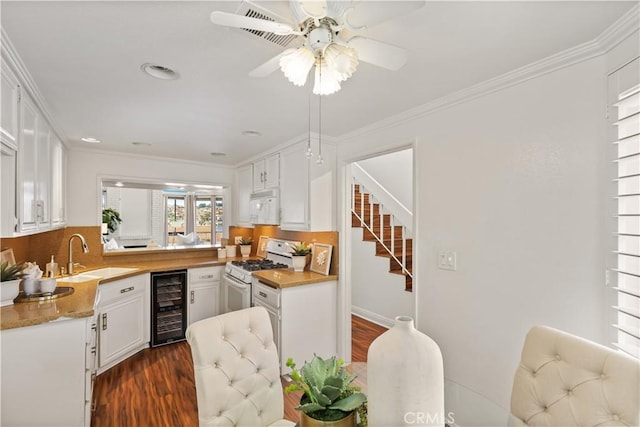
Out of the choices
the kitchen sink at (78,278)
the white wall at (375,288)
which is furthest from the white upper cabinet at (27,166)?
the white wall at (375,288)

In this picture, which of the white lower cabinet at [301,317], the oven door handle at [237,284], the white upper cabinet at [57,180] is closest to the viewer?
the white upper cabinet at [57,180]

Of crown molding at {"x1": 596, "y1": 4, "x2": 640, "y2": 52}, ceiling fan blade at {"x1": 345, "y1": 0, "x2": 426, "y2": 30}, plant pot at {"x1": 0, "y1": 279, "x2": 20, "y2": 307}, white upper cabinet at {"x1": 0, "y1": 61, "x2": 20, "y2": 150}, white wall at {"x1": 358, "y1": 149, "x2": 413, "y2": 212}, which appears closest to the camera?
ceiling fan blade at {"x1": 345, "y1": 0, "x2": 426, "y2": 30}

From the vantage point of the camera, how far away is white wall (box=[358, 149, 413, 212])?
15.3 feet

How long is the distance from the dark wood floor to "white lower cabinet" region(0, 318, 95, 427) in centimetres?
44

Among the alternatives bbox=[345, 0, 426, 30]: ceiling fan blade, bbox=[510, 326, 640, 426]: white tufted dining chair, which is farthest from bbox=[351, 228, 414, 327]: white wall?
bbox=[345, 0, 426, 30]: ceiling fan blade

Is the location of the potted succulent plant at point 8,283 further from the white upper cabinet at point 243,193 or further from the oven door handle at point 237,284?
the white upper cabinet at point 243,193

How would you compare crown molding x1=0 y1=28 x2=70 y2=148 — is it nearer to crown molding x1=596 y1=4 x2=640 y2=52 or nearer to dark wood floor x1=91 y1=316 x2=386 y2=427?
dark wood floor x1=91 y1=316 x2=386 y2=427

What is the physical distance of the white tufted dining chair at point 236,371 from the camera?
4.19ft

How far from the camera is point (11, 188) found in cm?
162

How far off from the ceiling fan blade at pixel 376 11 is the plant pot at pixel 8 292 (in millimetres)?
2519

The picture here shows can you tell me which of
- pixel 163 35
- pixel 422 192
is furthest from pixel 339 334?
pixel 163 35

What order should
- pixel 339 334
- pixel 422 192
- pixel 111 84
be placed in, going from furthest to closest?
1. pixel 339 334
2. pixel 422 192
3. pixel 111 84

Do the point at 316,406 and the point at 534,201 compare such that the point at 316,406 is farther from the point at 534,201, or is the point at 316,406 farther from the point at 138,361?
the point at 138,361

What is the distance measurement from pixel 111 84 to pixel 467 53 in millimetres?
2028
